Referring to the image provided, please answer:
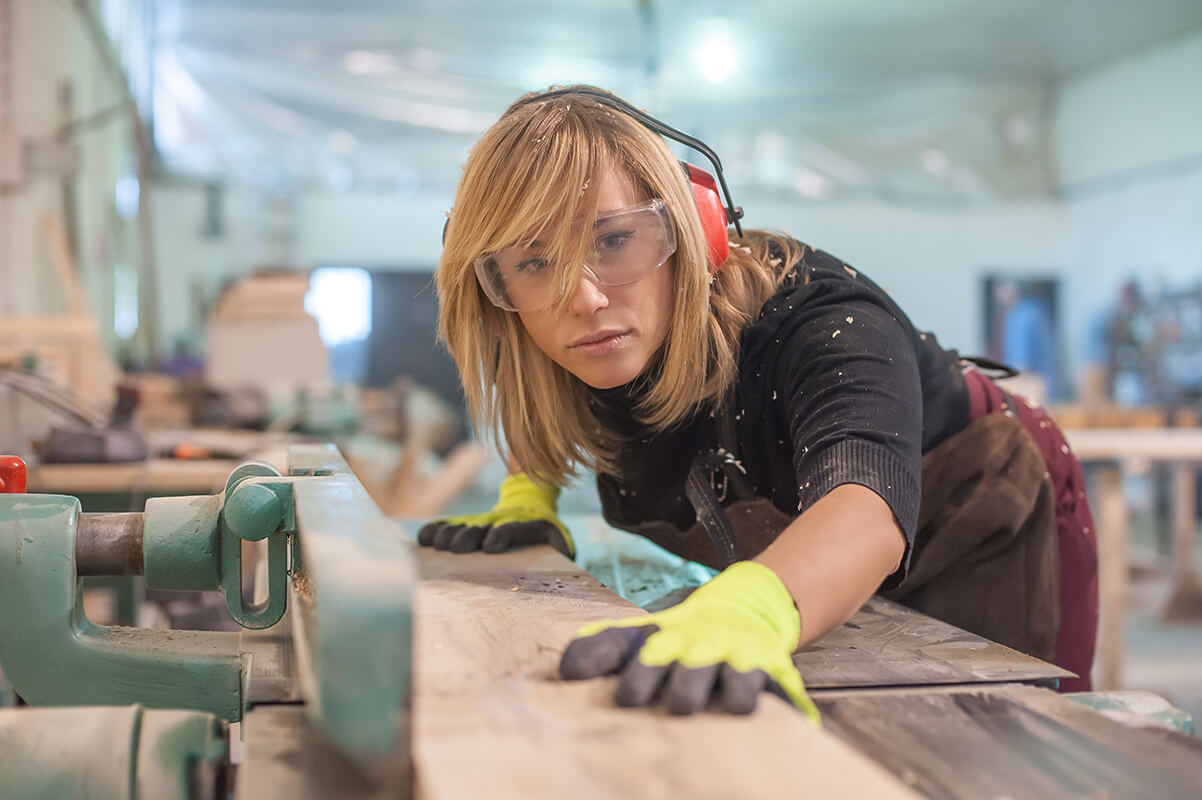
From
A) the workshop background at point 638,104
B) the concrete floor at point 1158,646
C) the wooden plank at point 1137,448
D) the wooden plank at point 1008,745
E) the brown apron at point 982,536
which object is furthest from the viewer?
the workshop background at point 638,104

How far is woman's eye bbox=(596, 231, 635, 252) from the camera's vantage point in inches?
47.6

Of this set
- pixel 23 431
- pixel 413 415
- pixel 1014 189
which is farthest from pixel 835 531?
pixel 1014 189

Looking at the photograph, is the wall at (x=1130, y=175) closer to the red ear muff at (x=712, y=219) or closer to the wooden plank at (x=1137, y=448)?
the wooden plank at (x=1137, y=448)

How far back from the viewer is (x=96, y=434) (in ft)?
8.17

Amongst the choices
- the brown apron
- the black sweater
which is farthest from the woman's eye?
the brown apron

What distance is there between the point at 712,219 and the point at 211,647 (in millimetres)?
800

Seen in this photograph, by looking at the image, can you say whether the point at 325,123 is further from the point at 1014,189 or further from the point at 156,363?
the point at 1014,189

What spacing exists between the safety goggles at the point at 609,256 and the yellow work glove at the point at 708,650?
1.57 feet

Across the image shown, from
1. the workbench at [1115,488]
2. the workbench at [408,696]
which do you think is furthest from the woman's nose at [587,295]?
the workbench at [1115,488]

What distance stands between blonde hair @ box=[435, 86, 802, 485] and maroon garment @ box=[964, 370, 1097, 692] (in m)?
0.44

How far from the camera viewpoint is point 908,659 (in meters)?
1.04

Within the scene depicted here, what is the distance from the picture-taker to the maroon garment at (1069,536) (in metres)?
1.59

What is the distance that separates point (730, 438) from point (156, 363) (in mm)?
5502

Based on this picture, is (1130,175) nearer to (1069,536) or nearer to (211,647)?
(1069,536)
